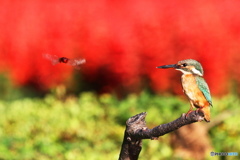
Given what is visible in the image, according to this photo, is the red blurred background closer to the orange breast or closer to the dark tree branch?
the dark tree branch

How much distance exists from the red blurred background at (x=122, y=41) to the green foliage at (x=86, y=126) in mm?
599

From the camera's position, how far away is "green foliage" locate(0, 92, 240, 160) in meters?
5.20

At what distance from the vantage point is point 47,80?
7.74 metres

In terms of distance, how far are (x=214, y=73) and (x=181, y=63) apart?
524cm

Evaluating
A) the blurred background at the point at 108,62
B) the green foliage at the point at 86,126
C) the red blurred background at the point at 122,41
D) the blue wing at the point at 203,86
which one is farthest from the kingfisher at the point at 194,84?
the red blurred background at the point at 122,41

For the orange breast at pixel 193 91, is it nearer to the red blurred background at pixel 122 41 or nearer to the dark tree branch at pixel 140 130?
the dark tree branch at pixel 140 130

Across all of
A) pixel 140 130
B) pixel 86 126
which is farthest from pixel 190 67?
pixel 86 126

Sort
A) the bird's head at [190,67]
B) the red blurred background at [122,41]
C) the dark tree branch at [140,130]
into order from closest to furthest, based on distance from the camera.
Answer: the bird's head at [190,67] → the dark tree branch at [140,130] → the red blurred background at [122,41]

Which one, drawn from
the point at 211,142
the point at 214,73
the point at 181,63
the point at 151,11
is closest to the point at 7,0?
the point at 151,11

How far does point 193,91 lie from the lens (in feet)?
6.91

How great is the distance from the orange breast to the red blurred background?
15.3ft

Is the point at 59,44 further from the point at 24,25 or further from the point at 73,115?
the point at 73,115

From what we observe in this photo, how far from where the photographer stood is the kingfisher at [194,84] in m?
2.02

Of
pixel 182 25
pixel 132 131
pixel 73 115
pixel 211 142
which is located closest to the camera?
pixel 132 131
